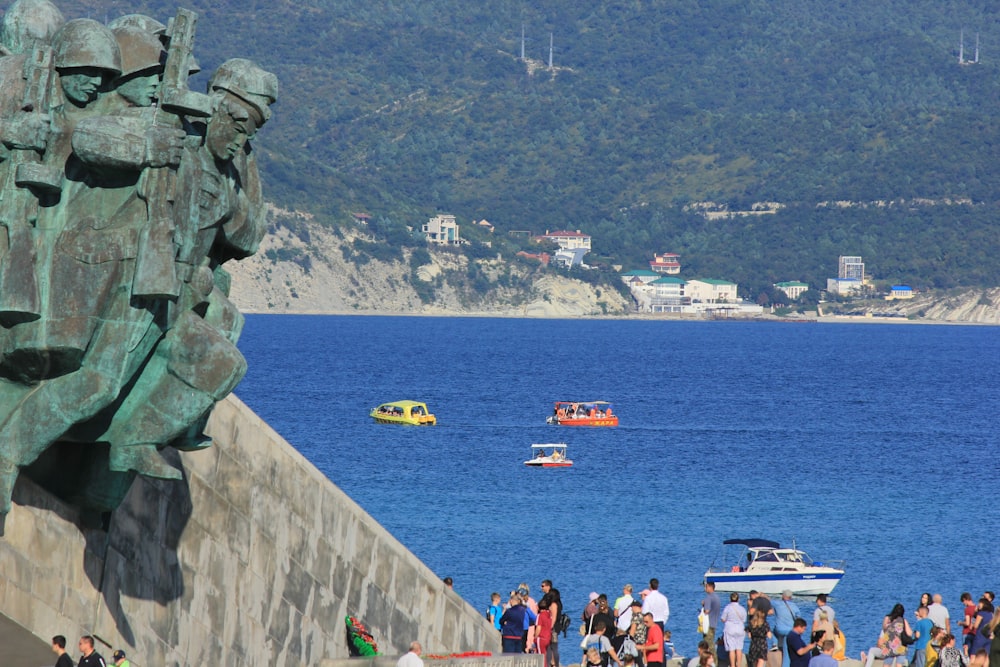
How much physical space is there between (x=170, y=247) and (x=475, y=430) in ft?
268

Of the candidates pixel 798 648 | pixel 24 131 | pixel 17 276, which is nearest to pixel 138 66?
pixel 24 131

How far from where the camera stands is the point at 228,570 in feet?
53.7

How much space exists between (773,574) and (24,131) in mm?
39978

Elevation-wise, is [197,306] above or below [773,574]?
above

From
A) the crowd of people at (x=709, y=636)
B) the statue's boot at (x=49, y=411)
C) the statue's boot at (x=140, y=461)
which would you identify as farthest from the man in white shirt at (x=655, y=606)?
the statue's boot at (x=49, y=411)

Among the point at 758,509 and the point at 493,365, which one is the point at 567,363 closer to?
the point at 493,365

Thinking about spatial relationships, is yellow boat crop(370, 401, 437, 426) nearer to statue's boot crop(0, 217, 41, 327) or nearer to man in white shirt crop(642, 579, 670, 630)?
man in white shirt crop(642, 579, 670, 630)

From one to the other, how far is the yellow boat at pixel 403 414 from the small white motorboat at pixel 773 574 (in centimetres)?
4624

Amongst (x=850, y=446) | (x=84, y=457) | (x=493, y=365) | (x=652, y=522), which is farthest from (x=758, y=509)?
(x=493, y=365)

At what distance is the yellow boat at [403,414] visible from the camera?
95938 millimetres

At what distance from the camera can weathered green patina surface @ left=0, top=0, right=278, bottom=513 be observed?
12633 millimetres

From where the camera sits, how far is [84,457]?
14.0 m

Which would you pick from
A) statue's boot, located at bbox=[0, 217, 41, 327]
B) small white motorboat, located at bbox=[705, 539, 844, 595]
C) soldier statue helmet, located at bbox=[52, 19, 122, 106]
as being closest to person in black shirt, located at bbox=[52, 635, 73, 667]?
statue's boot, located at bbox=[0, 217, 41, 327]

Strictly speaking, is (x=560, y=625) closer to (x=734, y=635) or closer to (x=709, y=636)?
(x=734, y=635)
